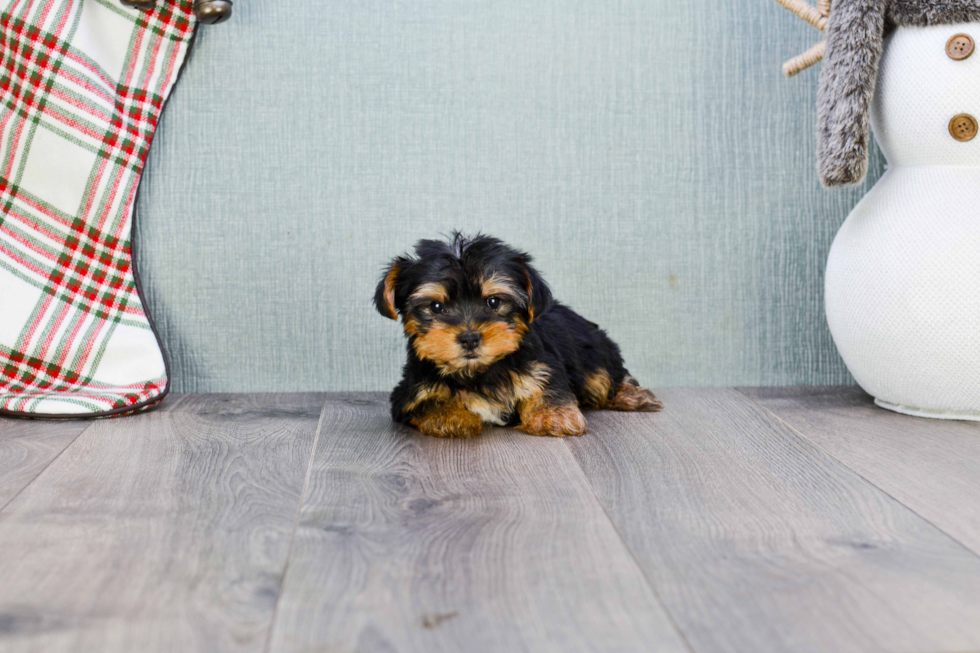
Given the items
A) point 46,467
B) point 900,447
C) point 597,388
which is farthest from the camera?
point 597,388

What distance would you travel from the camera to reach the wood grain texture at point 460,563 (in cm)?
108

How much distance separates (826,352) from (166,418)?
1955mm

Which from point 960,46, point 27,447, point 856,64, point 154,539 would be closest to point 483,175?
Answer: point 856,64

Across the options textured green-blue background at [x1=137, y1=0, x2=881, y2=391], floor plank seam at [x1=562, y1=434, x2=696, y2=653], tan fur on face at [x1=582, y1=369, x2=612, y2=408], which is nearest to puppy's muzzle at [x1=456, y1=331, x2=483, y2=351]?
floor plank seam at [x1=562, y1=434, x2=696, y2=653]

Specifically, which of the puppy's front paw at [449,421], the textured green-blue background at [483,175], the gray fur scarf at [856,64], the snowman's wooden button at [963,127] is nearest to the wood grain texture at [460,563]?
the puppy's front paw at [449,421]

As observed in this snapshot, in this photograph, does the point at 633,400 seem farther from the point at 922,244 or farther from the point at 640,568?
the point at 640,568

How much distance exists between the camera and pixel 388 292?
2.06m

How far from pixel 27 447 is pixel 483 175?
1.40 metres

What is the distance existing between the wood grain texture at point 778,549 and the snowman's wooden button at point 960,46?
985mm

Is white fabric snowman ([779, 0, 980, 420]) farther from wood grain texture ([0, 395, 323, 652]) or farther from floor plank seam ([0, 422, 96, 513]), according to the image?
floor plank seam ([0, 422, 96, 513])

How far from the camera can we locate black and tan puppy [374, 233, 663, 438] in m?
2.00

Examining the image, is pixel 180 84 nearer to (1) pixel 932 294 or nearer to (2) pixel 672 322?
(2) pixel 672 322

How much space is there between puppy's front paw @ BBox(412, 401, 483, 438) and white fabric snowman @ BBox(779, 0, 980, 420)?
1.02m

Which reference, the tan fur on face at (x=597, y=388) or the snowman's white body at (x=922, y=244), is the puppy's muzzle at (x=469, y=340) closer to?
the tan fur on face at (x=597, y=388)
